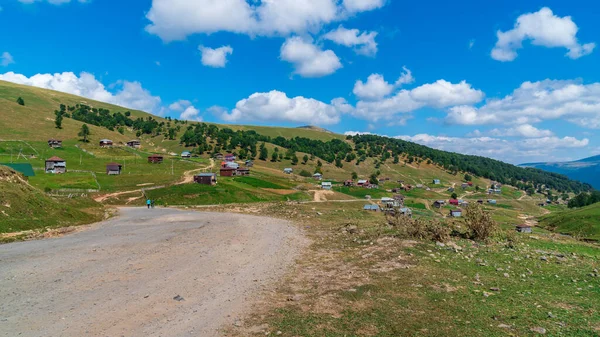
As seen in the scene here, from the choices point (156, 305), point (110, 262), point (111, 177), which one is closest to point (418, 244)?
point (156, 305)

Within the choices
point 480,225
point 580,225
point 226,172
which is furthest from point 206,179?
point 580,225

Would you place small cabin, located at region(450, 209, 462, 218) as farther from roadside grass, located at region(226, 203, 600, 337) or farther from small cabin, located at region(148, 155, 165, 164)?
small cabin, located at region(148, 155, 165, 164)

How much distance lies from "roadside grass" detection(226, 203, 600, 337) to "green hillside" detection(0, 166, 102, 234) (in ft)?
105

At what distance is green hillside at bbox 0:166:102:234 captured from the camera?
35844mm

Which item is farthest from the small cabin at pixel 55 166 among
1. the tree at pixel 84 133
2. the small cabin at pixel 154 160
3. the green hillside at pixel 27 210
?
the green hillside at pixel 27 210

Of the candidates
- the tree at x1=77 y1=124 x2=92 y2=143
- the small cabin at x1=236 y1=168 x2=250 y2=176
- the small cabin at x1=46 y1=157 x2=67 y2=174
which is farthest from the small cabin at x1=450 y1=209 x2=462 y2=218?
the tree at x1=77 y1=124 x2=92 y2=143

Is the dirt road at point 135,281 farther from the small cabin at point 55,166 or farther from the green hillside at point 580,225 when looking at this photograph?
the small cabin at point 55,166

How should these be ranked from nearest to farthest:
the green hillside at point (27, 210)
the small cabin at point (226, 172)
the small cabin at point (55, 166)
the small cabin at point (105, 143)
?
1. the green hillside at point (27, 210)
2. the small cabin at point (55, 166)
3. the small cabin at point (226, 172)
4. the small cabin at point (105, 143)

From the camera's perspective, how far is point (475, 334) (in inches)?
499

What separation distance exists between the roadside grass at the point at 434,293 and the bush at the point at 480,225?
231cm

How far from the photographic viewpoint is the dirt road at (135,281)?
1405 cm

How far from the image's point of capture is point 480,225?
30.0 metres

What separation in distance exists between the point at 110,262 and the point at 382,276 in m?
19.0

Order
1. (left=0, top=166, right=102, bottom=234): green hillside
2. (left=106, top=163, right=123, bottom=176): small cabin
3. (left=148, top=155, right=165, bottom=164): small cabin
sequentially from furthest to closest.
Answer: (left=148, top=155, right=165, bottom=164): small cabin < (left=106, top=163, right=123, bottom=176): small cabin < (left=0, top=166, right=102, bottom=234): green hillside
